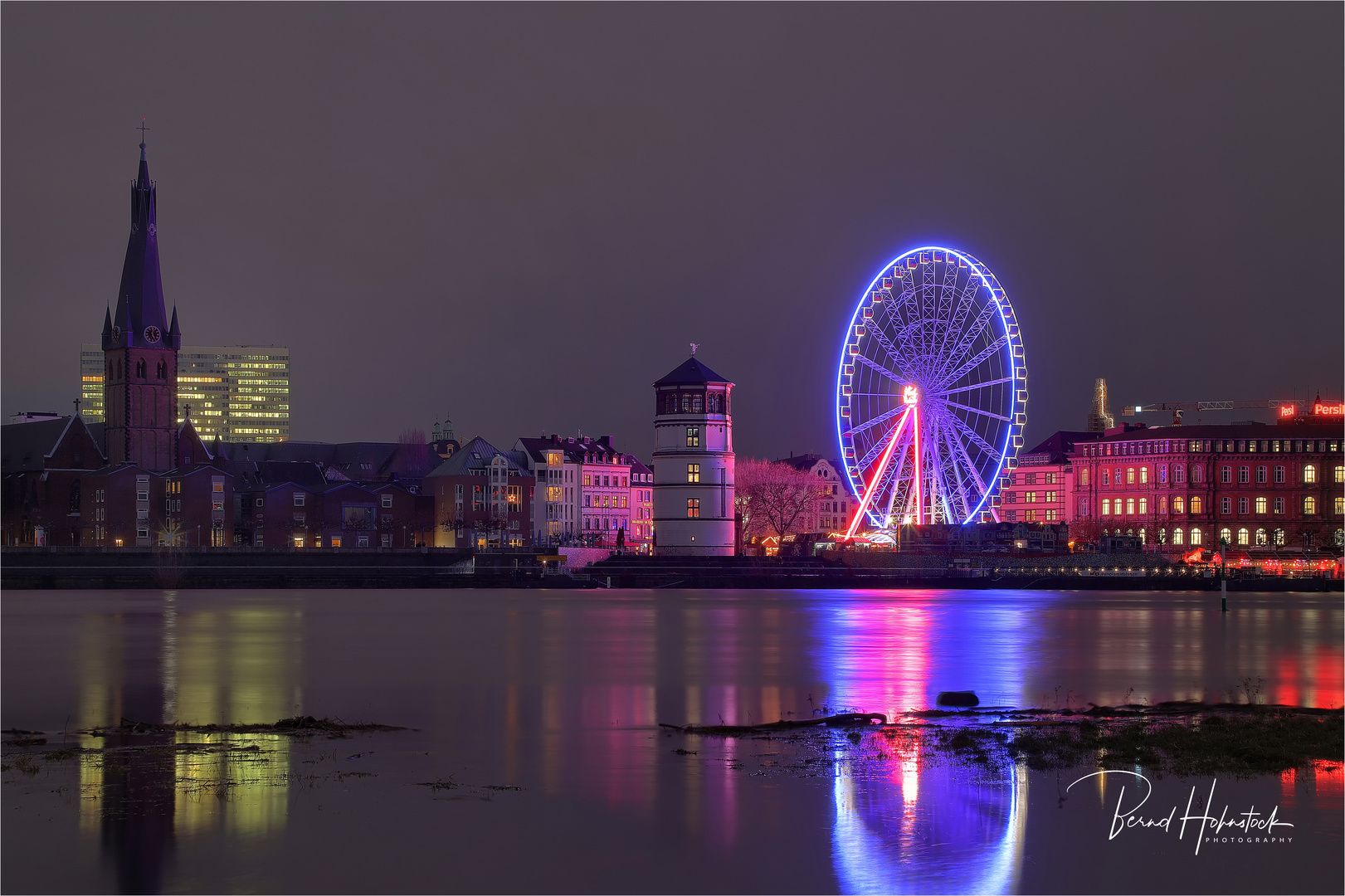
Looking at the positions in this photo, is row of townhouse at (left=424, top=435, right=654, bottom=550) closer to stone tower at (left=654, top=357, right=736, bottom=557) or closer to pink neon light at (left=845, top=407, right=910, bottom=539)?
stone tower at (left=654, top=357, right=736, bottom=557)

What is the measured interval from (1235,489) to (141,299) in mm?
106861

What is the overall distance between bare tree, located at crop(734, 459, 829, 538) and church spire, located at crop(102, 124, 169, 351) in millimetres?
58359

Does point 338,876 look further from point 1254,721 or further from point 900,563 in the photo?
point 900,563

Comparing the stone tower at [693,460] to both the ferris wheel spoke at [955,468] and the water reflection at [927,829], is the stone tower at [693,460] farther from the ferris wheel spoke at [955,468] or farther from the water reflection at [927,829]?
the water reflection at [927,829]

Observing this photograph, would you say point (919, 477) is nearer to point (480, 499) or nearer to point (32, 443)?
point (480, 499)

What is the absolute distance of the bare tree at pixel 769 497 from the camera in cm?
15238

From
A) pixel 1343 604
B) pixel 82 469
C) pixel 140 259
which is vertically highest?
pixel 140 259

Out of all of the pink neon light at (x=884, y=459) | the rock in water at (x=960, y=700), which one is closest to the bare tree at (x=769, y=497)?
the pink neon light at (x=884, y=459)

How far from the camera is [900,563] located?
109m

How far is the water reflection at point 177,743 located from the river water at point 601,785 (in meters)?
0.07

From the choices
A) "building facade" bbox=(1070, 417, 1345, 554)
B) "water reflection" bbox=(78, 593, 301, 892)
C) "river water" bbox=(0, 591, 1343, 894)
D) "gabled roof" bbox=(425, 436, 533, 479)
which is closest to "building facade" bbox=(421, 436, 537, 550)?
"gabled roof" bbox=(425, 436, 533, 479)

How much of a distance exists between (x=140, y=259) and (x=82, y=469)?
76.6ft

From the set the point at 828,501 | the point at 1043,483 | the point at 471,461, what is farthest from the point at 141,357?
the point at 1043,483

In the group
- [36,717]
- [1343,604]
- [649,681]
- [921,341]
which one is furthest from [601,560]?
[36,717]
